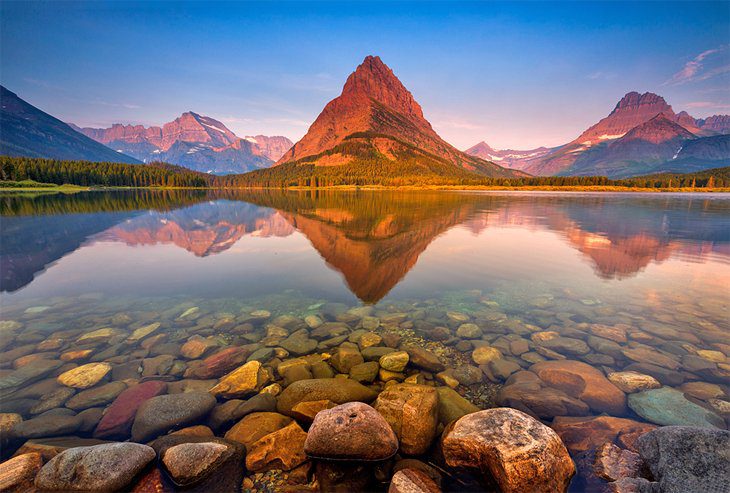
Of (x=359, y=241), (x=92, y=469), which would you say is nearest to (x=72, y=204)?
(x=359, y=241)

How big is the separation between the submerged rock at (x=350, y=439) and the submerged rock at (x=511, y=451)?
1.50 meters

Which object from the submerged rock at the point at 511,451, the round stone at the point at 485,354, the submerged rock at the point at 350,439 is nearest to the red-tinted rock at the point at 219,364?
the submerged rock at the point at 350,439

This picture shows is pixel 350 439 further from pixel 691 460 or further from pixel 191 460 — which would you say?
pixel 691 460

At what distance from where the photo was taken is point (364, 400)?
9.52 meters

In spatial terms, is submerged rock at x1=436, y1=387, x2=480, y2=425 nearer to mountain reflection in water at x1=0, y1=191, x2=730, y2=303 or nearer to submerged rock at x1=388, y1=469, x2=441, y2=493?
submerged rock at x1=388, y1=469, x2=441, y2=493

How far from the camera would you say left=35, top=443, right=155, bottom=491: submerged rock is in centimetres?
606

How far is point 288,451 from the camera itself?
7496mm

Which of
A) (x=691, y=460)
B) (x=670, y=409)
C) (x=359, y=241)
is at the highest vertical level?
(x=359, y=241)

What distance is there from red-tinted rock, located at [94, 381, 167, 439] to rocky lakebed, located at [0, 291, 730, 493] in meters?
0.05

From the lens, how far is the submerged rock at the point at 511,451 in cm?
633

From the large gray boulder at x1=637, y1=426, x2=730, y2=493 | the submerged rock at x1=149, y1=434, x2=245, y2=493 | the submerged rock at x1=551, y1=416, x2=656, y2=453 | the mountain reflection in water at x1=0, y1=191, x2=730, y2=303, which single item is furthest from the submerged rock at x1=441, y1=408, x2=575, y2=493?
the mountain reflection in water at x1=0, y1=191, x2=730, y2=303

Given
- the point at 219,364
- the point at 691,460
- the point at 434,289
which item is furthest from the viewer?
the point at 434,289

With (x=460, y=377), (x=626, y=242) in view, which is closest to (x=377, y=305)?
(x=460, y=377)

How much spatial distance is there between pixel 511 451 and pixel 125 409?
1047cm
